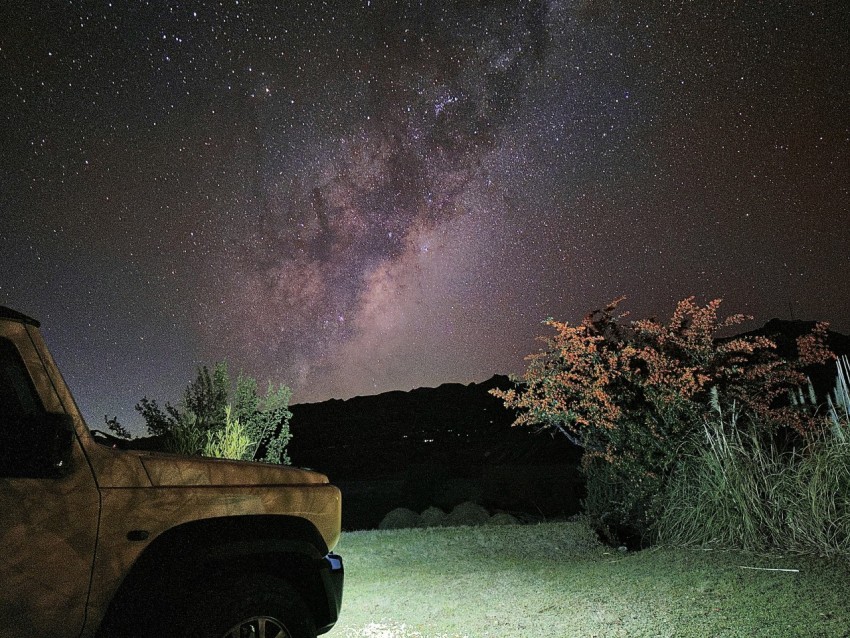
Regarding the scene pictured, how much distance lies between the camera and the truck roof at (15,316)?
2.80 meters

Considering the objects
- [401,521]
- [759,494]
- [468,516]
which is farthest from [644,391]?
[401,521]

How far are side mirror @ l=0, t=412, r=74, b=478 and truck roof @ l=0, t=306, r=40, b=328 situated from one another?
48cm

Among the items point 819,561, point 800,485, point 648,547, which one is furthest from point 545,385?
point 819,561

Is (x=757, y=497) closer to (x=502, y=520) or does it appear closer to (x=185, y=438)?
(x=502, y=520)

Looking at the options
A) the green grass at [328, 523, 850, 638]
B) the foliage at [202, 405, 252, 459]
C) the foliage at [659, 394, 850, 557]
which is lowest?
the green grass at [328, 523, 850, 638]

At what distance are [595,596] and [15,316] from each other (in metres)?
5.23

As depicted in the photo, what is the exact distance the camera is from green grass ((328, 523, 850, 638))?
4938mm

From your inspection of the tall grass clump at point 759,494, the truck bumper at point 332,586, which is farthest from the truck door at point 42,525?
the tall grass clump at point 759,494

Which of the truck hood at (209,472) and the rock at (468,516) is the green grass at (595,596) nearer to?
the truck hood at (209,472)

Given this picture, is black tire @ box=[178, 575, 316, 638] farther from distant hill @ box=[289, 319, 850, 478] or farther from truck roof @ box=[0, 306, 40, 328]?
distant hill @ box=[289, 319, 850, 478]

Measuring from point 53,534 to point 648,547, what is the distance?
742cm

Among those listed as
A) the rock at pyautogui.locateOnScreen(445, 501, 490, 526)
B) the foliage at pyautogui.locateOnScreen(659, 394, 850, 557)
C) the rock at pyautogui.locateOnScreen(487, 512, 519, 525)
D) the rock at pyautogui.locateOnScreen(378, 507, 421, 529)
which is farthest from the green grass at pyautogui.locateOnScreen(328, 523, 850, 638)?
the rock at pyautogui.locateOnScreen(378, 507, 421, 529)

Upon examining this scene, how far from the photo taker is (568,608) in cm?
565

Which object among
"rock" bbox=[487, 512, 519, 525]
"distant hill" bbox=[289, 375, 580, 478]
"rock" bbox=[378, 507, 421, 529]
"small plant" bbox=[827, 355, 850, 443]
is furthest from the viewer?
"distant hill" bbox=[289, 375, 580, 478]
